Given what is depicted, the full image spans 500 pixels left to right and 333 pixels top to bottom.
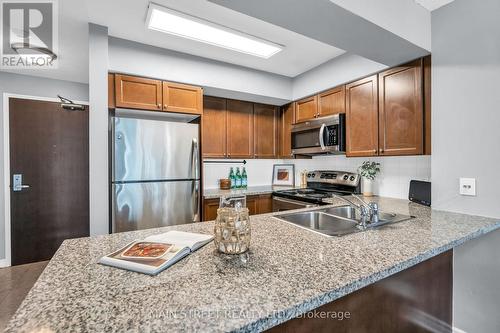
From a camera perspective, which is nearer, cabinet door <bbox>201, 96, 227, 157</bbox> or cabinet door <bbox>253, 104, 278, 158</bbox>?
cabinet door <bbox>201, 96, 227, 157</bbox>

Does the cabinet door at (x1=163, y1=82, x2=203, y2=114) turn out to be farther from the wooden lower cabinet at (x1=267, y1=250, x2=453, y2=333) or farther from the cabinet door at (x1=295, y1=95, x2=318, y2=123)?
the wooden lower cabinet at (x1=267, y1=250, x2=453, y2=333)

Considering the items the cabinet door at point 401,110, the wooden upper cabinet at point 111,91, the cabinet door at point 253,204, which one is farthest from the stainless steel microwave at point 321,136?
the wooden upper cabinet at point 111,91

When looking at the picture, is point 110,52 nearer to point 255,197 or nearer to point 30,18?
point 30,18

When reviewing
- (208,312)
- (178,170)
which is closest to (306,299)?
(208,312)

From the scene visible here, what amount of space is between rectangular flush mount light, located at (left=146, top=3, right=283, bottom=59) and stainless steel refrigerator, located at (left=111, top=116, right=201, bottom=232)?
0.84m

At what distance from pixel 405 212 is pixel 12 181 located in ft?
13.9

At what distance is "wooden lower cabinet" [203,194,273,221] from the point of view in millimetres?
2762

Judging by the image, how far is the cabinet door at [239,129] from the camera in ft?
10.6

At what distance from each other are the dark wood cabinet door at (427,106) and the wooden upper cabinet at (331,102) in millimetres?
812

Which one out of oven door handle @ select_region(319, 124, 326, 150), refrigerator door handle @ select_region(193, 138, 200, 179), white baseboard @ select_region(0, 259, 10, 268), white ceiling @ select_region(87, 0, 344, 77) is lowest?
white baseboard @ select_region(0, 259, 10, 268)

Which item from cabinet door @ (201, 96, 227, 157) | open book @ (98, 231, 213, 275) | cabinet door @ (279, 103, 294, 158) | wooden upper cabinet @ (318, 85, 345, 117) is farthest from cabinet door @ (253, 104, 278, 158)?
open book @ (98, 231, 213, 275)

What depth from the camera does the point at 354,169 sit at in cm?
293

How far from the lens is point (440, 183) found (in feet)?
5.80

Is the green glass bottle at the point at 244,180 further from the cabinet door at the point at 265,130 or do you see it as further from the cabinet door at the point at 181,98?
the cabinet door at the point at 181,98
